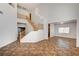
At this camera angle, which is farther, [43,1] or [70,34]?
[70,34]

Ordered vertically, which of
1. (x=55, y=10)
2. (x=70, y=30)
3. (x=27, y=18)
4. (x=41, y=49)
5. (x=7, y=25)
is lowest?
(x=41, y=49)

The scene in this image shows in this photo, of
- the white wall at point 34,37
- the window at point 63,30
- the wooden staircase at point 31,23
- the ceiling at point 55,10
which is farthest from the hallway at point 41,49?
the ceiling at point 55,10

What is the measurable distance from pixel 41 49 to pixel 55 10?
3.50 feet

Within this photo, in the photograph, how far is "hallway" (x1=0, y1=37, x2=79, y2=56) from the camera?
315 centimetres

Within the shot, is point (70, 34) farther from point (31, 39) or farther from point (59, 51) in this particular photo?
point (31, 39)

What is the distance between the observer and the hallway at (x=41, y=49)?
3.15 meters

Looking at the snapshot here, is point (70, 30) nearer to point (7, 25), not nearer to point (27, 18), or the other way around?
point (27, 18)

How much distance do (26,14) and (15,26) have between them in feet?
1.38

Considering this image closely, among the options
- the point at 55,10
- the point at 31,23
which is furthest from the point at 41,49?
the point at 55,10

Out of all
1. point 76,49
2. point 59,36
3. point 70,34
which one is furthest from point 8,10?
point 76,49

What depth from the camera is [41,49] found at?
320cm

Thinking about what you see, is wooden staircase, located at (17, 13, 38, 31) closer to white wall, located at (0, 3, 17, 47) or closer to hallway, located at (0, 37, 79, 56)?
white wall, located at (0, 3, 17, 47)

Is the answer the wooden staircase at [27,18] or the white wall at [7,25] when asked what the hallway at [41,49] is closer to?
the white wall at [7,25]

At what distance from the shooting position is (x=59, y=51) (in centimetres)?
318
